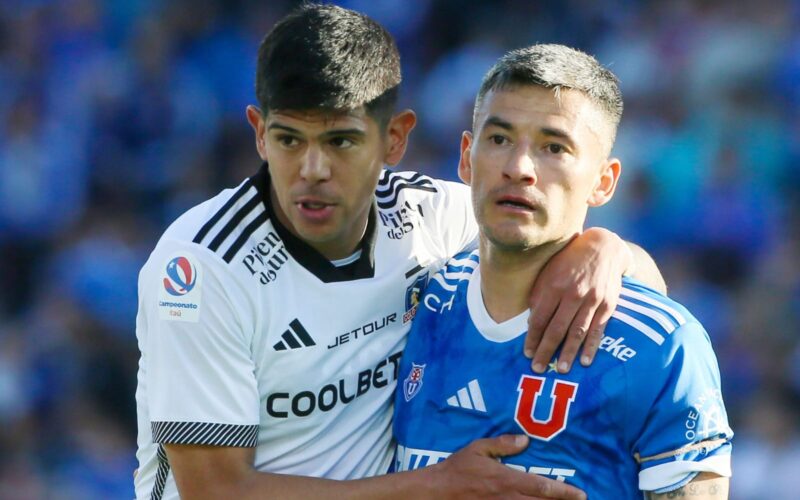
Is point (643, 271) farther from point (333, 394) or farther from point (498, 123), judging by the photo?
point (333, 394)

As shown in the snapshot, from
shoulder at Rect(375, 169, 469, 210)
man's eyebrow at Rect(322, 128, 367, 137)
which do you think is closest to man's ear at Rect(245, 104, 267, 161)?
man's eyebrow at Rect(322, 128, 367, 137)

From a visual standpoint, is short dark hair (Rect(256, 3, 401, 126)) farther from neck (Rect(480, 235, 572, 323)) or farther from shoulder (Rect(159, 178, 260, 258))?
neck (Rect(480, 235, 572, 323))

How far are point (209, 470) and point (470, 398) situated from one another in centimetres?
80

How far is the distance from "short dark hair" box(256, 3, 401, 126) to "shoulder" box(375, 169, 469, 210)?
41cm

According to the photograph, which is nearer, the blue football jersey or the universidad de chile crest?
the blue football jersey

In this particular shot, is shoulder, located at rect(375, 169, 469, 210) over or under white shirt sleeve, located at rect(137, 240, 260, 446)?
over

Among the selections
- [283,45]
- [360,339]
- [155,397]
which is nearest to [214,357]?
[155,397]

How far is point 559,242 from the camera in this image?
3855 millimetres

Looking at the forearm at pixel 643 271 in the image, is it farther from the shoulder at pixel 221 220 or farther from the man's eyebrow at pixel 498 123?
the shoulder at pixel 221 220

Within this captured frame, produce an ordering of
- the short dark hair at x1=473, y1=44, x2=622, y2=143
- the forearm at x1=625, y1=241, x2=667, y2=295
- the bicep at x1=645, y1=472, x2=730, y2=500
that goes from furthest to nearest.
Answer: the forearm at x1=625, y1=241, x2=667, y2=295 < the short dark hair at x1=473, y1=44, x2=622, y2=143 < the bicep at x1=645, y1=472, x2=730, y2=500

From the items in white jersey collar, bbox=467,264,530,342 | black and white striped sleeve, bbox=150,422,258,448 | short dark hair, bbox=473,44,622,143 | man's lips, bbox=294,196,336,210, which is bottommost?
black and white striped sleeve, bbox=150,422,258,448

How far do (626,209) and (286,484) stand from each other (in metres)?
4.92

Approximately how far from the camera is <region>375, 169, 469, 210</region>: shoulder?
14.2 feet

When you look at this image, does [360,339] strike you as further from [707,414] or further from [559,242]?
[707,414]
